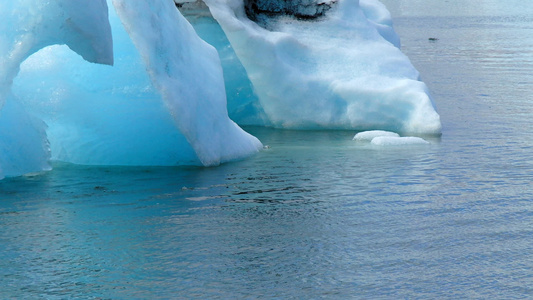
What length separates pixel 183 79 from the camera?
639cm

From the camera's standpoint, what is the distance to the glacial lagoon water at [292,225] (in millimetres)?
3895

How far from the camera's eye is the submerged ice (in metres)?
5.61

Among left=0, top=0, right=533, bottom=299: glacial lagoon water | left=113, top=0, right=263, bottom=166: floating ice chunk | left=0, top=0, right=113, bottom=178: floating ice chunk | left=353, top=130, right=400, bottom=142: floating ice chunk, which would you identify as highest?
left=0, top=0, right=113, bottom=178: floating ice chunk

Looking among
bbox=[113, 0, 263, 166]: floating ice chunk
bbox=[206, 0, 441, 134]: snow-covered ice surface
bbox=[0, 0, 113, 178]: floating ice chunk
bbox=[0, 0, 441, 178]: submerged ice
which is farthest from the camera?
bbox=[206, 0, 441, 134]: snow-covered ice surface

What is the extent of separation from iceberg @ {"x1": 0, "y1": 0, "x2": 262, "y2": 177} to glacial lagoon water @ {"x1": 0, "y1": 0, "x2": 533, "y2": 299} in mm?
178

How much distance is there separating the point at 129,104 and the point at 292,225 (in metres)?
2.20

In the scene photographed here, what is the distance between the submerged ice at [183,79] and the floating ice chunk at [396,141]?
0.49 metres

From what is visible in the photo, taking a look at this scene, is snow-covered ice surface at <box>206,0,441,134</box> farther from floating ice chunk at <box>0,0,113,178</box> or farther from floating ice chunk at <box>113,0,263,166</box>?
floating ice chunk at <box>0,0,113,178</box>

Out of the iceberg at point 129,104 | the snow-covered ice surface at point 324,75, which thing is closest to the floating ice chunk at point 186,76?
the iceberg at point 129,104

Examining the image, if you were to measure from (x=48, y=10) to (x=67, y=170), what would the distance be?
4.96 feet

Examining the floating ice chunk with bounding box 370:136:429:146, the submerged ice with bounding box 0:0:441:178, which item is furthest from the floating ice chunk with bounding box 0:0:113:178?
the floating ice chunk with bounding box 370:136:429:146

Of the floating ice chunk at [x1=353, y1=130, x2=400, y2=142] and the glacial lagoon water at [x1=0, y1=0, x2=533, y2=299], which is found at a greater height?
the glacial lagoon water at [x1=0, y1=0, x2=533, y2=299]

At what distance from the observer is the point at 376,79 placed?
850 cm

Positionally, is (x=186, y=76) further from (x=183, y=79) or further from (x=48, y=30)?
(x=48, y=30)
